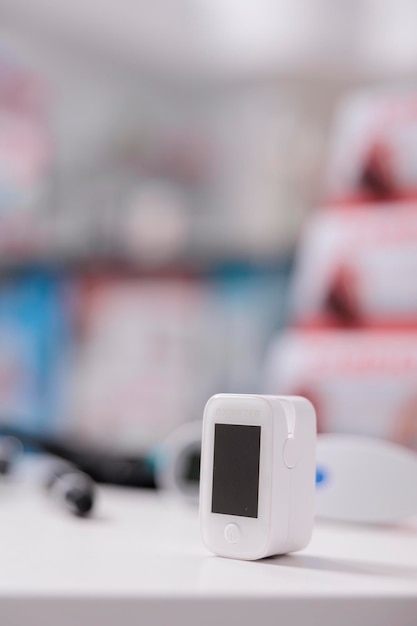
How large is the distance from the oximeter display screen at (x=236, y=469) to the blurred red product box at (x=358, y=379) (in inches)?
25.9

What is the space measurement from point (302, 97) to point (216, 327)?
0.85 m

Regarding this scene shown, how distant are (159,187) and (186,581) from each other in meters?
2.21

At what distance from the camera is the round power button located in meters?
0.52

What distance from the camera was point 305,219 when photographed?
2.44m

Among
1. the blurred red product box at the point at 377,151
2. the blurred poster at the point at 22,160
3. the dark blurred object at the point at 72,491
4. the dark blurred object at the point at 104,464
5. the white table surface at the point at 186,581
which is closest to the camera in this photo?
the white table surface at the point at 186,581

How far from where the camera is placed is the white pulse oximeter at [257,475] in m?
0.51

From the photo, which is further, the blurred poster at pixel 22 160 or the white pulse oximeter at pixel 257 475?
the blurred poster at pixel 22 160

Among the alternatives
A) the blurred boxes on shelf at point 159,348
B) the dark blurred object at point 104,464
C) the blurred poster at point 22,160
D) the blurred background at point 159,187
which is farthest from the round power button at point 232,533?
the blurred poster at point 22,160

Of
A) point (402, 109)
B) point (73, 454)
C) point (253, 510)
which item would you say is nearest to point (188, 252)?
point (402, 109)

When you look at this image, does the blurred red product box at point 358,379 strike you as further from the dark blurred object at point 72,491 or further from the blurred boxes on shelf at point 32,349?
the blurred boxes on shelf at point 32,349

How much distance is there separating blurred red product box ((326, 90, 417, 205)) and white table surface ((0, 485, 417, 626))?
746 millimetres

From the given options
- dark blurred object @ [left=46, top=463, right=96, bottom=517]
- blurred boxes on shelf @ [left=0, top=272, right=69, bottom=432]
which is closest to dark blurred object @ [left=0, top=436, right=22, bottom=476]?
dark blurred object @ [left=46, top=463, right=96, bottom=517]

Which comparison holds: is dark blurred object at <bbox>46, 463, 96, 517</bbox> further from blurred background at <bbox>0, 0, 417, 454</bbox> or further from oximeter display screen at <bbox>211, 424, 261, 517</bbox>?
blurred background at <bbox>0, 0, 417, 454</bbox>

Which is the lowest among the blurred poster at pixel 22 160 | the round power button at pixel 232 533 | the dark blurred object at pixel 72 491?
the dark blurred object at pixel 72 491
